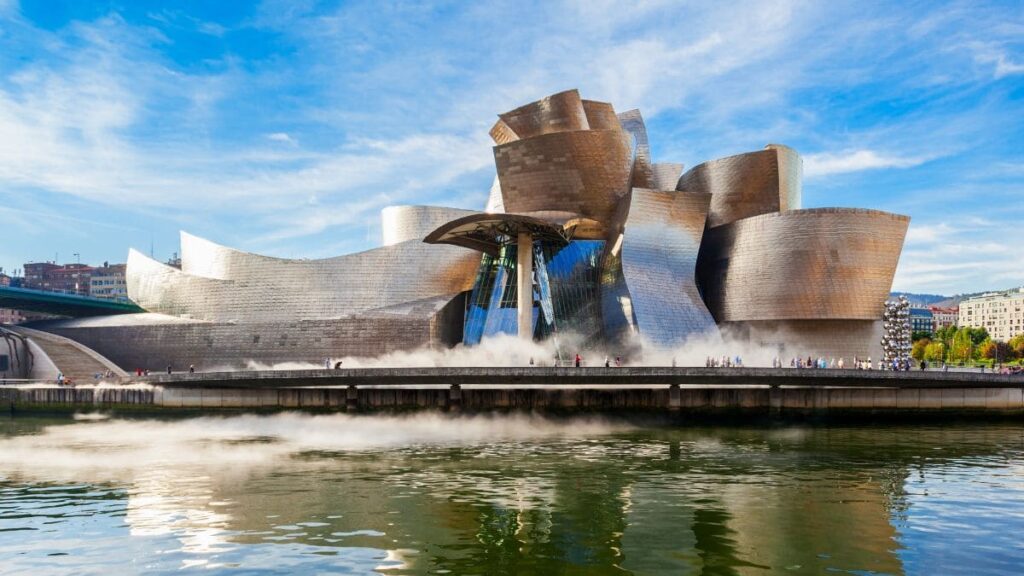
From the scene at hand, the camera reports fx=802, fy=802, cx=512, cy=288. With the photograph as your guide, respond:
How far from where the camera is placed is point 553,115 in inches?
1881

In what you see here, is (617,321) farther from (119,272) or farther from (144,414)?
(119,272)

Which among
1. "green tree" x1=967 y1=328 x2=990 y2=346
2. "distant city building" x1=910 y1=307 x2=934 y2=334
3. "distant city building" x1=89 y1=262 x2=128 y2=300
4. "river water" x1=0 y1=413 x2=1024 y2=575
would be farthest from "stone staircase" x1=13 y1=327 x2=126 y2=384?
"distant city building" x1=910 y1=307 x2=934 y2=334

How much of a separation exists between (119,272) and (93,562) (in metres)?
118

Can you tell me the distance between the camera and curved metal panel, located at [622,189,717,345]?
42000 millimetres

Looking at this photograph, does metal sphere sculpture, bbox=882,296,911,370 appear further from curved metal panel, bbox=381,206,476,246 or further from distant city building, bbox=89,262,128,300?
distant city building, bbox=89,262,128,300

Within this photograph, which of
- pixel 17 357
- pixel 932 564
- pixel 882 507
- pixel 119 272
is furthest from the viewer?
pixel 119 272

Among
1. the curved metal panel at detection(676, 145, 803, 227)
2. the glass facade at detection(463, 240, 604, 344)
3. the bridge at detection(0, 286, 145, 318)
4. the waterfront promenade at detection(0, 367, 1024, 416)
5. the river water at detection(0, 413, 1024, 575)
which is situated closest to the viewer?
the river water at detection(0, 413, 1024, 575)

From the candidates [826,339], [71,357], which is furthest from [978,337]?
[71,357]

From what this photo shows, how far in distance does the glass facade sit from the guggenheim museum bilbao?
3.3 inches

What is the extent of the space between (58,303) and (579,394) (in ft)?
138

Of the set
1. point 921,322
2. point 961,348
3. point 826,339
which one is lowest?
point 961,348

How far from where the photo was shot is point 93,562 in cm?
1041

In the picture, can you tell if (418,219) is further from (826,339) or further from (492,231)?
(826,339)

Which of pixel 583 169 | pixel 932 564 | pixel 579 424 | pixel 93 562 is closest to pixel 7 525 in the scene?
pixel 93 562
